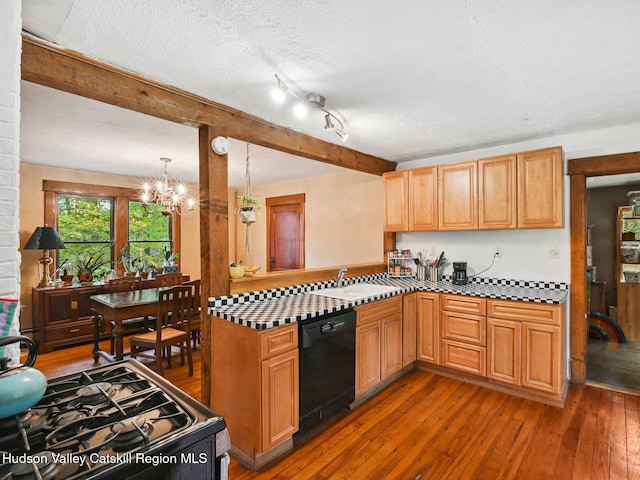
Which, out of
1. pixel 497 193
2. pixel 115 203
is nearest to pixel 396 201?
pixel 497 193

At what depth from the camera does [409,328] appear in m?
3.36

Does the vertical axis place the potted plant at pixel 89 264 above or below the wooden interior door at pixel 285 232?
below

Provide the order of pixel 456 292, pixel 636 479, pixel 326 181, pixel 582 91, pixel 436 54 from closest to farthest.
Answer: pixel 436 54 < pixel 636 479 < pixel 582 91 < pixel 456 292 < pixel 326 181

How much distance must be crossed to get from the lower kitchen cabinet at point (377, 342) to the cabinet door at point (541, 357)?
1.06 meters

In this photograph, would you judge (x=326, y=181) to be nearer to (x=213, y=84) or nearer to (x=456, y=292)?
(x=456, y=292)

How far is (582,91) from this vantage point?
2230 millimetres

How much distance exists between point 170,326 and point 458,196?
132 inches

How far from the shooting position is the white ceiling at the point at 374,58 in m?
1.44

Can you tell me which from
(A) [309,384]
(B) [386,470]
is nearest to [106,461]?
(A) [309,384]

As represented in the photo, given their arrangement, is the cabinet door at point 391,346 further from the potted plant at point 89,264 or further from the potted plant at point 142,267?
the potted plant at point 89,264

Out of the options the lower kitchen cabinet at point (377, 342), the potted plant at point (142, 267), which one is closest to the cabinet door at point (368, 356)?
the lower kitchen cabinet at point (377, 342)

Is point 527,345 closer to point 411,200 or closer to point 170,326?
point 411,200

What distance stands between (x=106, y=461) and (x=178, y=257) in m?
5.22

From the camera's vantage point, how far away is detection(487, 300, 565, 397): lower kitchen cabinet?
107 inches
